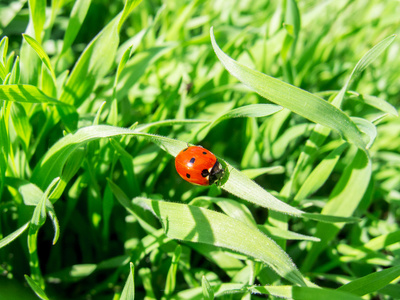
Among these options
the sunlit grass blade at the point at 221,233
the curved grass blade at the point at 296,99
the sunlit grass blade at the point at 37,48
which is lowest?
the sunlit grass blade at the point at 221,233

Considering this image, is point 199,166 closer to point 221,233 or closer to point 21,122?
point 221,233

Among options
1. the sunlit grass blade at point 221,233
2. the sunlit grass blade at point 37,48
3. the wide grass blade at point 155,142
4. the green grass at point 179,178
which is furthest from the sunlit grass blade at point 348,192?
the sunlit grass blade at point 37,48

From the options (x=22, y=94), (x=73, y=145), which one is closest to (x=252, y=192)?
(x=73, y=145)

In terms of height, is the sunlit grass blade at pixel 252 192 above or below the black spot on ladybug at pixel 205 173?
above

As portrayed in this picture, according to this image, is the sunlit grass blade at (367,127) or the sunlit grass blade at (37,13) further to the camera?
the sunlit grass blade at (37,13)

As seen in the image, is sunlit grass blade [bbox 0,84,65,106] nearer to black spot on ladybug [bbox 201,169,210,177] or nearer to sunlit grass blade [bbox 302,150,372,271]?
black spot on ladybug [bbox 201,169,210,177]

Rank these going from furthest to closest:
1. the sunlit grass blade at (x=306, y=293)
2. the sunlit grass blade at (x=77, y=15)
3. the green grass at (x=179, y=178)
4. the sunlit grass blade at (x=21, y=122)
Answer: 1. the sunlit grass blade at (x=77, y=15)
2. the sunlit grass blade at (x=21, y=122)
3. the green grass at (x=179, y=178)
4. the sunlit grass blade at (x=306, y=293)

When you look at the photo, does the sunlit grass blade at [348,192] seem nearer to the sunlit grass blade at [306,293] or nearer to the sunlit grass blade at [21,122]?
the sunlit grass blade at [306,293]

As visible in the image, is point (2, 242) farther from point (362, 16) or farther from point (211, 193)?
point (362, 16)
